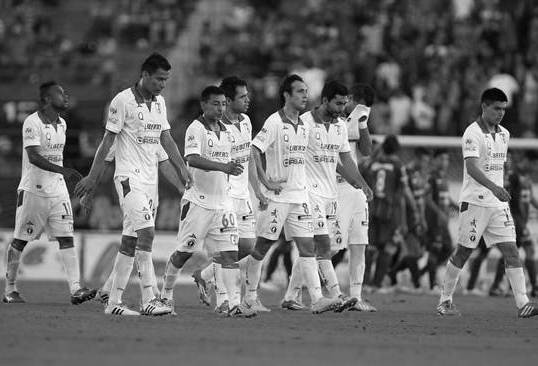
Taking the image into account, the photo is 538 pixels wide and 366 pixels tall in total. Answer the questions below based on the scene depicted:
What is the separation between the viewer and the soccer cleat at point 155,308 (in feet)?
50.8

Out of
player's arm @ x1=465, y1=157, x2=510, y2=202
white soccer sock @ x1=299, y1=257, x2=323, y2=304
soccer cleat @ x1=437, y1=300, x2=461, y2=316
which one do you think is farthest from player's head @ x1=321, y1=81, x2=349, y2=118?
soccer cleat @ x1=437, y1=300, x2=461, y2=316

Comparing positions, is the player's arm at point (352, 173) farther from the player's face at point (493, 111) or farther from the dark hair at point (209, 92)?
the dark hair at point (209, 92)

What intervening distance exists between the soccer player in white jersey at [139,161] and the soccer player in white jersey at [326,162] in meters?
2.51

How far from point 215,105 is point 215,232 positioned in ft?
5.16

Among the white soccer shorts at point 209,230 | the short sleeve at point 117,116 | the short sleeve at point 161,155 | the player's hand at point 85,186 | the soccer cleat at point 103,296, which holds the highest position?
the short sleeve at point 117,116

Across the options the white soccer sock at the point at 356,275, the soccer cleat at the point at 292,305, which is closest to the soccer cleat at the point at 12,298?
the soccer cleat at the point at 292,305

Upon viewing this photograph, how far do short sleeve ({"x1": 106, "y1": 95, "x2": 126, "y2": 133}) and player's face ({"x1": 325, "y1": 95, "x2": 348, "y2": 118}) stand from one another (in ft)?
10.5

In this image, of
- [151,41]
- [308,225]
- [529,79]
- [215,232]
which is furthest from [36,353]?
[151,41]

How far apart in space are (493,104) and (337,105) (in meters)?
2.10

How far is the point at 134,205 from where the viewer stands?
15.4 m

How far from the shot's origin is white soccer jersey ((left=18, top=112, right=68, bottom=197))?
1758 cm

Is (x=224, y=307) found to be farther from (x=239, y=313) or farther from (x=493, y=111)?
(x=493, y=111)

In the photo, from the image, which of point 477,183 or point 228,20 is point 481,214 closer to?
point 477,183

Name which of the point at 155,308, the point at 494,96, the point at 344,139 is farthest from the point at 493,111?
the point at 155,308
